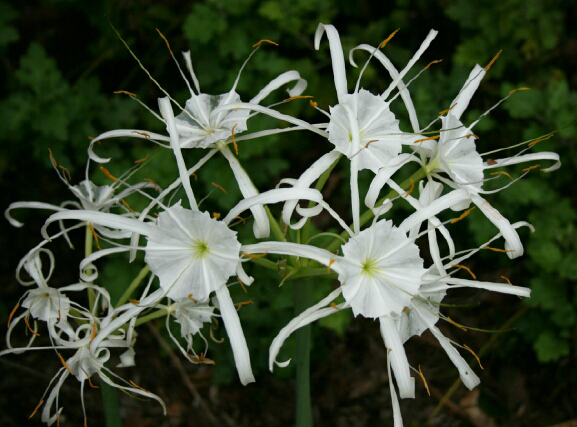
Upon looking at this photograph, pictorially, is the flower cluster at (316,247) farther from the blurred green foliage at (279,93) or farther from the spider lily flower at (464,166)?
the blurred green foliage at (279,93)

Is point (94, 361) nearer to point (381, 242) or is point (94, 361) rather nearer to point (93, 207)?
point (93, 207)

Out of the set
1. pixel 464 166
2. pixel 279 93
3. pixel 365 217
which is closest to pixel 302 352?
pixel 365 217

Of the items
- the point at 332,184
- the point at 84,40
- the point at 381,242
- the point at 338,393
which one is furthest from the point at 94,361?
the point at 84,40

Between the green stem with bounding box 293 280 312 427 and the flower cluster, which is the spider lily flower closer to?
the flower cluster

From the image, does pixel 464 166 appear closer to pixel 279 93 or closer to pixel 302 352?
pixel 302 352

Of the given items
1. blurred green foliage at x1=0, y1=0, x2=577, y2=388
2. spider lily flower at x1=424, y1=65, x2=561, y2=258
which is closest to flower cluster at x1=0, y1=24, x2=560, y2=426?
spider lily flower at x1=424, y1=65, x2=561, y2=258

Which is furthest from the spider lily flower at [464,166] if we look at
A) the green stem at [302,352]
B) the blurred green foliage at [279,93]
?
the blurred green foliage at [279,93]
